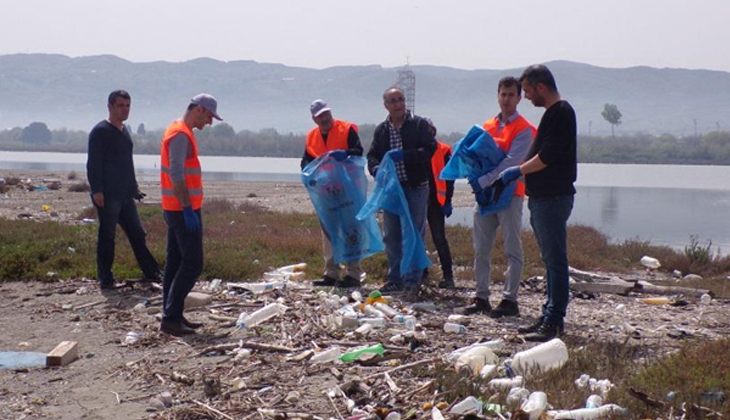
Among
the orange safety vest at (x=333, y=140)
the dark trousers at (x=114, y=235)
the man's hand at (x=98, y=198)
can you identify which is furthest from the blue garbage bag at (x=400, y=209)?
the man's hand at (x=98, y=198)

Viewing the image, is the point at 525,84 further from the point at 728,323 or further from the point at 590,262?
the point at 590,262

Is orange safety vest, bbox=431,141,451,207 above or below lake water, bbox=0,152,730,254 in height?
Answer: above

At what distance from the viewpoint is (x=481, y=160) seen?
7824 millimetres

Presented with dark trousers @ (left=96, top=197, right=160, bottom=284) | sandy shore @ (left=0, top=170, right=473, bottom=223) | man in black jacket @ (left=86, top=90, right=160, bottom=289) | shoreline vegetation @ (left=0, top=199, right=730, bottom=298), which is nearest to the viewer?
man in black jacket @ (left=86, top=90, right=160, bottom=289)

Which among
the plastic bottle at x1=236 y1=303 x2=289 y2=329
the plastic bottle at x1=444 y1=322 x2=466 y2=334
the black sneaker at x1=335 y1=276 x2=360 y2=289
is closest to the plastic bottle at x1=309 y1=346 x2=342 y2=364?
the plastic bottle at x1=444 y1=322 x2=466 y2=334

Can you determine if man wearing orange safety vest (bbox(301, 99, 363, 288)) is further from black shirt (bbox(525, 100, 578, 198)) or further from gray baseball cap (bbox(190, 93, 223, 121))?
black shirt (bbox(525, 100, 578, 198))

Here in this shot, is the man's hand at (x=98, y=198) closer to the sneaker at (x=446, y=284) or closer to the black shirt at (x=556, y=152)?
the sneaker at (x=446, y=284)

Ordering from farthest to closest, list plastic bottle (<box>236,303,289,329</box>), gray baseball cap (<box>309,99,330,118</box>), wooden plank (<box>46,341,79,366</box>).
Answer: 1. gray baseball cap (<box>309,99,330,118</box>)
2. plastic bottle (<box>236,303,289,329</box>)
3. wooden plank (<box>46,341,79,366</box>)

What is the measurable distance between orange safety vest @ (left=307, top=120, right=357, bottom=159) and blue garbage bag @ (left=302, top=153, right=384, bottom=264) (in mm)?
107

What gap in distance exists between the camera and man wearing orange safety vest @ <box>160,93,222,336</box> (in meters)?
7.10

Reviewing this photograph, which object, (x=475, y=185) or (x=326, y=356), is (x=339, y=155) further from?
(x=326, y=356)

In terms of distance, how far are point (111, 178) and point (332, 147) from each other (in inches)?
87.1

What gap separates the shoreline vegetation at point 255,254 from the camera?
1076cm

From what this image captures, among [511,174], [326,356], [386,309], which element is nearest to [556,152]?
[511,174]
